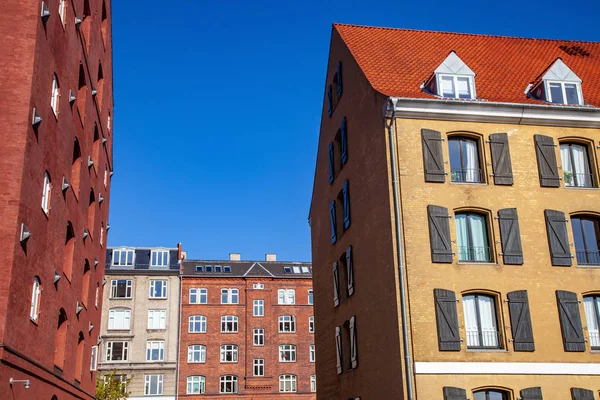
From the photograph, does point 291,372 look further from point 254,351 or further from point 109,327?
point 109,327

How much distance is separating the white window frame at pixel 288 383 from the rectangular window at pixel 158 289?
12658mm

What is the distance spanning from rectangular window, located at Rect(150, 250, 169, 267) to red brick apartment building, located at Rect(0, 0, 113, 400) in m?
27.8

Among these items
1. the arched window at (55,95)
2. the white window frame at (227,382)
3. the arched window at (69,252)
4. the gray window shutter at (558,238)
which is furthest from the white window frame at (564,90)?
the white window frame at (227,382)

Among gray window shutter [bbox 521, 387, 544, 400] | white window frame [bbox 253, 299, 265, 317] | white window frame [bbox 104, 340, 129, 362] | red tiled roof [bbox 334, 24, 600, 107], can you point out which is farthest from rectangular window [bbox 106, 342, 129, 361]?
gray window shutter [bbox 521, 387, 544, 400]

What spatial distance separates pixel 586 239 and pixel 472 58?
372 inches

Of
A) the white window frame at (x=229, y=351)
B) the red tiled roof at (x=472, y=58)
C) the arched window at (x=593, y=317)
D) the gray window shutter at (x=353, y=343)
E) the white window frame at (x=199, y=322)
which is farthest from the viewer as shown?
the white window frame at (x=199, y=322)

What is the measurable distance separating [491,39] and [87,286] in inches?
869

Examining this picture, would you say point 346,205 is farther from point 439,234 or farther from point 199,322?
point 199,322

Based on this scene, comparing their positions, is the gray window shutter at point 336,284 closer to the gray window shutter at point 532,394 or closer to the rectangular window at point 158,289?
the gray window shutter at point 532,394

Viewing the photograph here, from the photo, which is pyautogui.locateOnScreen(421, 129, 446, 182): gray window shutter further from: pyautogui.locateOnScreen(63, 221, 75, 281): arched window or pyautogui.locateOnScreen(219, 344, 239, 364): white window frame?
pyautogui.locateOnScreen(219, 344, 239, 364): white window frame

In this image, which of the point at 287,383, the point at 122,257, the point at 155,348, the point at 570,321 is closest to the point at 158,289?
the point at 122,257

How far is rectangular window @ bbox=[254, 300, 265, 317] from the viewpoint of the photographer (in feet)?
193

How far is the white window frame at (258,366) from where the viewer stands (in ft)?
187

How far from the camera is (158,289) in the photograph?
56844mm
